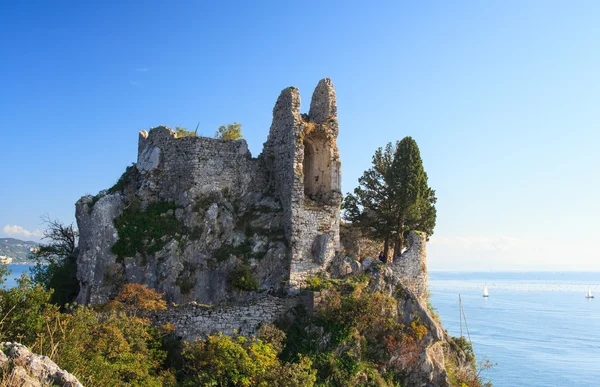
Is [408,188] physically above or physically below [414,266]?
above

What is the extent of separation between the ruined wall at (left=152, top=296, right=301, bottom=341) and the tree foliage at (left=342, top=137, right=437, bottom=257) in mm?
8853

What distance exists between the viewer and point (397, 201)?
1020 inches

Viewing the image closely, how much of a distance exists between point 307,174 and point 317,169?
73cm

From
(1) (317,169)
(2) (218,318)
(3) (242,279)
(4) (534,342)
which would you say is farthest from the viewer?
(4) (534,342)

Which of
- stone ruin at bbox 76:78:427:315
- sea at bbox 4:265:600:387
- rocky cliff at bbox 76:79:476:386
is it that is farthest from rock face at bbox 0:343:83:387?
sea at bbox 4:265:600:387

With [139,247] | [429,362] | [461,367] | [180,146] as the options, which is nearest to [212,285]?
[139,247]

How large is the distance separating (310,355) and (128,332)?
6417 millimetres

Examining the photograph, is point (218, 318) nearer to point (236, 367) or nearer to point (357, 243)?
point (236, 367)

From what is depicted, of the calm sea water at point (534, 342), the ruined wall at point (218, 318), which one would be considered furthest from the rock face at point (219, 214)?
the calm sea water at point (534, 342)

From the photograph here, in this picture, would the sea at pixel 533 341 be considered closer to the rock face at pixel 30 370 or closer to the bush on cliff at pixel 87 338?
the bush on cliff at pixel 87 338

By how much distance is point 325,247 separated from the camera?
22.5 meters

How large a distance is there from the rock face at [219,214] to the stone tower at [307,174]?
48 millimetres

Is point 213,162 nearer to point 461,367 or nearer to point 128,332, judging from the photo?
point 128,332

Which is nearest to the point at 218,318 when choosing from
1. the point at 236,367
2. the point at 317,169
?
the point at 236,367
